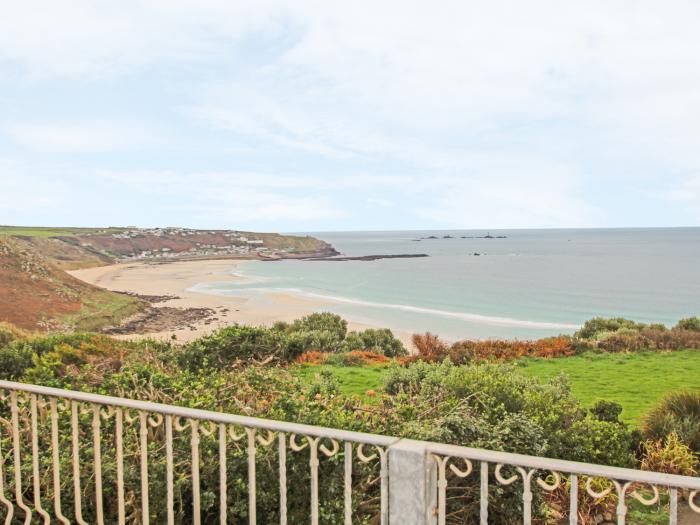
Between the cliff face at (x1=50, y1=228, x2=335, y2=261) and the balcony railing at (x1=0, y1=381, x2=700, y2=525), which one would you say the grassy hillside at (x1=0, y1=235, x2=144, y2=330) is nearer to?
the balcony railing at (x1=0, y1=381, x2=700, y2=525)

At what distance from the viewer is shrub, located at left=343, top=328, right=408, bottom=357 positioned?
63.2 feet

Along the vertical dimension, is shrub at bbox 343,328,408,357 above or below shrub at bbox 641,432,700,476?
below

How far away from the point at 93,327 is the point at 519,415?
28.0 meters

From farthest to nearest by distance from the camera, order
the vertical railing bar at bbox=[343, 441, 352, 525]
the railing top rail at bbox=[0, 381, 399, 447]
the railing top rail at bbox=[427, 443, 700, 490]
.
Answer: the vertical railing bar at bbox=[343, 441, 352, 525] < the railing top rail at bbox=[0, 381, 399, 447] < the railing top rail at bbox=[427, 443, 700, 490]

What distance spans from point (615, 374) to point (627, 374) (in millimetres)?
265

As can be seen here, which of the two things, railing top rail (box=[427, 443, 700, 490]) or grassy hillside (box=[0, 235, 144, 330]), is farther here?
grassy hillside (box=[0, 235, 144, 330])

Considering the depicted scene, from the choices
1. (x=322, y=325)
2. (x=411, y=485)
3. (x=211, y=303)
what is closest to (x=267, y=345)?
(x=322, y=325)

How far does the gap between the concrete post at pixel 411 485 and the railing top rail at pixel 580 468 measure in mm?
75

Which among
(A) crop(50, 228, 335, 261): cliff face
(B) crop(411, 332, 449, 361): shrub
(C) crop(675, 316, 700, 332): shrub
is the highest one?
(A) crop(50, 228, 335, 261): cliff face

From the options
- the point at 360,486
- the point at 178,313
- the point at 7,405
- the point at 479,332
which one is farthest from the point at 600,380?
the point at 178,313

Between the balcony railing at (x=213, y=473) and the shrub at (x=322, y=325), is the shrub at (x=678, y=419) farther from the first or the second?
the shrub at (x=322, y=325)

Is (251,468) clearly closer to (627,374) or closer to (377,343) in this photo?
(627,374)

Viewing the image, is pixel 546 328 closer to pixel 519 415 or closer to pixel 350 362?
pixel 350 362

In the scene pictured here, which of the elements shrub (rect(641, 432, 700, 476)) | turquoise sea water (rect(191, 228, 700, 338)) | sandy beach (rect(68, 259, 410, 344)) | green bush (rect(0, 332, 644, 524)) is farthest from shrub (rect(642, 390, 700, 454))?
turquoise sea water (rect(191, 228, 700, 338))
